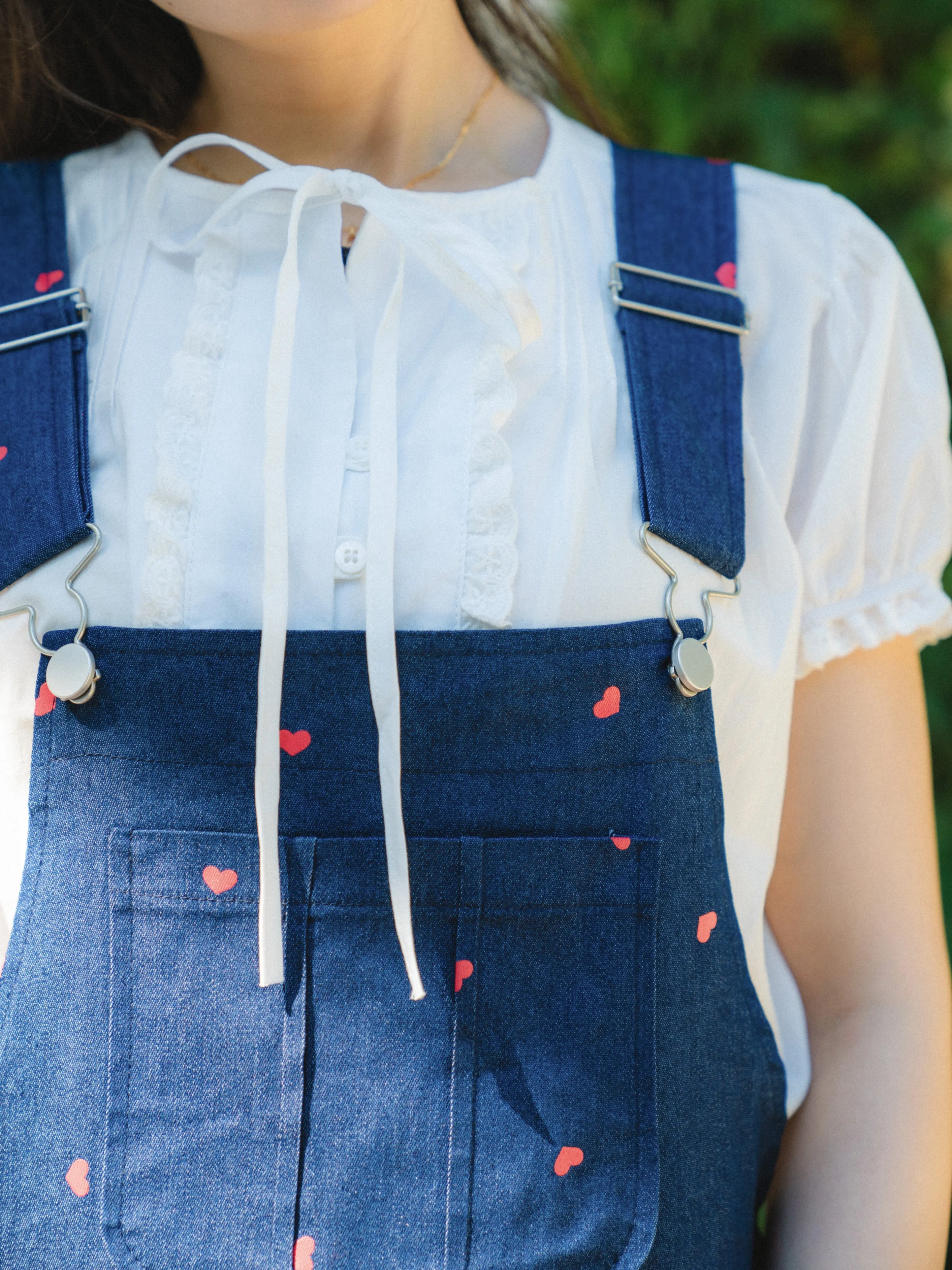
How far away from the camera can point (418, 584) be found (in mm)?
777

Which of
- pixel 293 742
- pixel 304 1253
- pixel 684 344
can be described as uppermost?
pixel 684 344

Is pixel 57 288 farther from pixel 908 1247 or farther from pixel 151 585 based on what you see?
pixel 908 1247

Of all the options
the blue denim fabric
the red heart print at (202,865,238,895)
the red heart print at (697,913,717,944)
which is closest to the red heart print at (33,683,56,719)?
the blue denim fabric

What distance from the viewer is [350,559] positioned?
2.54 feet

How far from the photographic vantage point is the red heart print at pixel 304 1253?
0.73 metres

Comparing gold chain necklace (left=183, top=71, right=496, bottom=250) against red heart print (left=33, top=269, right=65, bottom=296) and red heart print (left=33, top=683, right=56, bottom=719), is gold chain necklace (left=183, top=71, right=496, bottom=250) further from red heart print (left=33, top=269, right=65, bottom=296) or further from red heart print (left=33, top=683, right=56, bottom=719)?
red heart print (left=33, top=683, right=56, bottom=719)

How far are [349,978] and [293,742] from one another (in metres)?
0.16

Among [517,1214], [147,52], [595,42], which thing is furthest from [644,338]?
[595,42]

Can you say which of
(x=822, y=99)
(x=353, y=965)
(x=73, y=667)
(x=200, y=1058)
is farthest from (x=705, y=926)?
(x=822, y=99)

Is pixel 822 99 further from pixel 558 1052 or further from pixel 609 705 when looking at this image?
pixel 558 1052

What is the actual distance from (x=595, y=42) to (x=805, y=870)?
1455 millimetres

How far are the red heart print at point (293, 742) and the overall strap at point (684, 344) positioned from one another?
0.28 meters

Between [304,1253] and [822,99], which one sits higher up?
[822,99]

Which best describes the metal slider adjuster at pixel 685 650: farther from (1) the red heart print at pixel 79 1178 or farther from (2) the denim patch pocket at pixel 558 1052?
(1) the red heart print at pixel 79 1178
